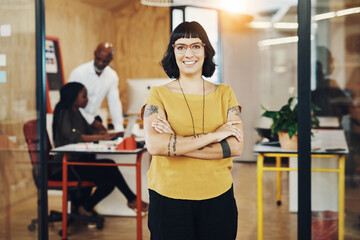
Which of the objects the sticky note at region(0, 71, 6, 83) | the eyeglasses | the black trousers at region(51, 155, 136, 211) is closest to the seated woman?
the black trousers at region(51, 155, 136, 211)

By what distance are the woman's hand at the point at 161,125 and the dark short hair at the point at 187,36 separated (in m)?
0.26

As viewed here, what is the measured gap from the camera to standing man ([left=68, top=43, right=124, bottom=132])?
443 centimetres

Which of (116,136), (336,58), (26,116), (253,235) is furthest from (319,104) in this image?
(26,116)

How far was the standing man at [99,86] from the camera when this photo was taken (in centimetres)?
443

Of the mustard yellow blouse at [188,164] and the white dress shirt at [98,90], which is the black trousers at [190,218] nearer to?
the mustard yellow blouse at [188,164]

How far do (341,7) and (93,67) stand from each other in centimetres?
237

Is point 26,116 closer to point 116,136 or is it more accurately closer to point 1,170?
point 1,170

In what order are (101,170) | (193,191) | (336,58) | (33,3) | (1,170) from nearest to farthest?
(193,191) < (33,3) < (1,170) < (101,170) < (336,58)

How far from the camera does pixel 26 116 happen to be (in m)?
3.06

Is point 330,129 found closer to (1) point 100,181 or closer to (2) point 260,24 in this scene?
(1) point 100,181

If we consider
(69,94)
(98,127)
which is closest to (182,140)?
(69,94)

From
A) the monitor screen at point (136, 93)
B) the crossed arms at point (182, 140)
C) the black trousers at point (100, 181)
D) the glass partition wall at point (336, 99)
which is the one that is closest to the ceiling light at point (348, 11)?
the glass partition wall at point (336, 99)

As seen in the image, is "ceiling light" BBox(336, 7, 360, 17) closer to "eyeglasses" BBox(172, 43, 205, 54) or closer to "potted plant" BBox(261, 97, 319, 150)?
"potted plant" BBox(261, 97, 319, 150)

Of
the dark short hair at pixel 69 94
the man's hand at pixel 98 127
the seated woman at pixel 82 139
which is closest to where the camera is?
the seated woman at pixel 82 139
